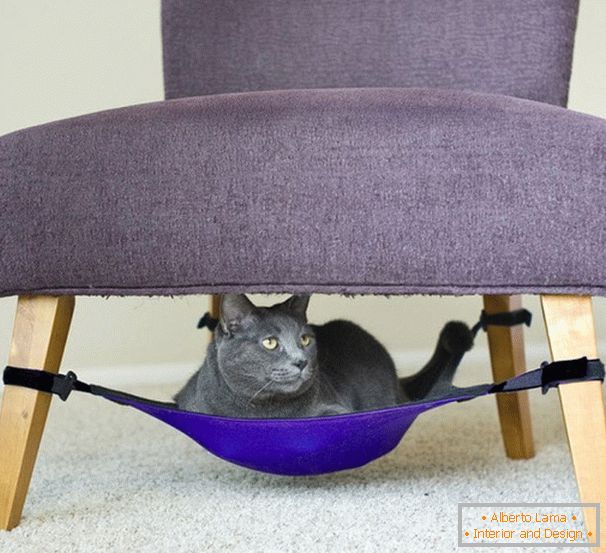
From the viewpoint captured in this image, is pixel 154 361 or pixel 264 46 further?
pixel 154 361

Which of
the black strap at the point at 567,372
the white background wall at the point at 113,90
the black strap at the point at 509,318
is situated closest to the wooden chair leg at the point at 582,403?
the black strap at the point at 567,372

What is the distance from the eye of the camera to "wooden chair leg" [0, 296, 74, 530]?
0.98 m

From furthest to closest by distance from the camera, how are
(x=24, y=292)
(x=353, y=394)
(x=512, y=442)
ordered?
(x=512, y=442) < (x=353, y=394) < (x=24, y=292)

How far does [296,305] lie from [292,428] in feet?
0.74

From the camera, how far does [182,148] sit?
2.93 ft

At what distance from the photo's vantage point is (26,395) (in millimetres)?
990

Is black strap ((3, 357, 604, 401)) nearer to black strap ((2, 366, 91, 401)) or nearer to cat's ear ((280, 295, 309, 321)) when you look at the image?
black strap ((2, 366, 91, 401))

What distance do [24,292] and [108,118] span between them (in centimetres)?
20

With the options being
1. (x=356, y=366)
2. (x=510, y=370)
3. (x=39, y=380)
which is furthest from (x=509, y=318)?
(x=39, y=380)

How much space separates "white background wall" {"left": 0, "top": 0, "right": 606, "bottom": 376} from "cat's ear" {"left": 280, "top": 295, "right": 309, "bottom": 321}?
2.46 feet

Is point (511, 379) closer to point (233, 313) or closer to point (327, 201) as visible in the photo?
point (327, 201)

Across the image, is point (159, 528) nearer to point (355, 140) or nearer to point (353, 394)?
point (353, 394)

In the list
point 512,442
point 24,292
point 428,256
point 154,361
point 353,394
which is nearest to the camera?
point 428,256

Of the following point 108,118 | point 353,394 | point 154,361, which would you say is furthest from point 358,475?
point 154,361
